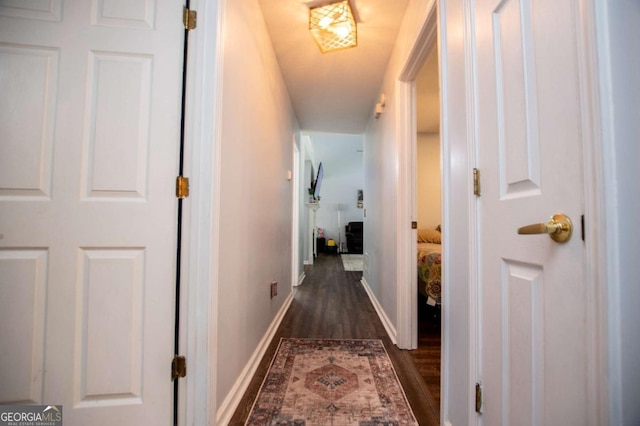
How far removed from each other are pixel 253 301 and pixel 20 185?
3.91ft

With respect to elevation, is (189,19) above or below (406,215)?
above

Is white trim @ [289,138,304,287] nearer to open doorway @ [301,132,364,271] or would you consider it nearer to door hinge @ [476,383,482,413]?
door hinge @ [476,383,482,413]

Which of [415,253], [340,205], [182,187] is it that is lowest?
[415,253]

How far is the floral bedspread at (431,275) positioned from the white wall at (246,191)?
1.42m

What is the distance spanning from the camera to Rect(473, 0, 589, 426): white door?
537 millimetres

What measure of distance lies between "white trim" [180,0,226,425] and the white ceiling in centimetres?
90

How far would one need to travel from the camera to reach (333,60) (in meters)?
2.30

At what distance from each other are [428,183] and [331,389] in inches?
147

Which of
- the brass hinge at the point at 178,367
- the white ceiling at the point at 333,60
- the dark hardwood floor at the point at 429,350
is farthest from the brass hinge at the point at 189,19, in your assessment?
the dark hardwood floor at the point at 429,350

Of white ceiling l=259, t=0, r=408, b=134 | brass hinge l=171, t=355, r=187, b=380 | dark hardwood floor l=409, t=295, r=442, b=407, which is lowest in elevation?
dark hardwood floor l=409, t=295, r=442, b=407

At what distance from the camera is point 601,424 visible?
1.54 ft

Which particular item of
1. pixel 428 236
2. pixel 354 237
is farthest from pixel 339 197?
pixel 428 236

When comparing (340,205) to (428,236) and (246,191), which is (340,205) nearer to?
(428,236)

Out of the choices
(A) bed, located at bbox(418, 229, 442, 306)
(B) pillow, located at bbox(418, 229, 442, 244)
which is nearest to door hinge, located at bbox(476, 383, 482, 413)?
(A) bed, located at bbox(418, 229, 442, 306)
